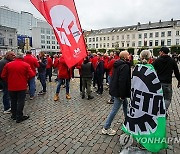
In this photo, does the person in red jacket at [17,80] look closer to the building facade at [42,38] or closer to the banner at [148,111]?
the banner at [148,111]

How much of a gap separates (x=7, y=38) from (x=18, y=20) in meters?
40.0

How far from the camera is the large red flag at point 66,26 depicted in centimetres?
404

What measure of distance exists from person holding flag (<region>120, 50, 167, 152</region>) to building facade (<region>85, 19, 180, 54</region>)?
68.8 meters

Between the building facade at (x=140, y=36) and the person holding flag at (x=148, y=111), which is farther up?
the building facade at (x=140, y=36)

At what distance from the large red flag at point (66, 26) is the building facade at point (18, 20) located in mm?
99977

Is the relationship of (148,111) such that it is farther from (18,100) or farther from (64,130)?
(18,100)

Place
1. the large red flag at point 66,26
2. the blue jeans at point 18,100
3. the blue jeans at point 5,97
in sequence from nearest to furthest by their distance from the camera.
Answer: the large red flag at point 66,26, the blue jeans at point 18,100, the blue jeans at point 5,97

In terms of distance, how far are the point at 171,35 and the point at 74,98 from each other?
75033 millimetres

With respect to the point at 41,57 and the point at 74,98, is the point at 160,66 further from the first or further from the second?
the point at 41,57

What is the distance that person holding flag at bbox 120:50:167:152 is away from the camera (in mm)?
3359

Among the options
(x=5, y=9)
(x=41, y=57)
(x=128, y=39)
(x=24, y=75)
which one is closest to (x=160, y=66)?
(x=24, y=75)

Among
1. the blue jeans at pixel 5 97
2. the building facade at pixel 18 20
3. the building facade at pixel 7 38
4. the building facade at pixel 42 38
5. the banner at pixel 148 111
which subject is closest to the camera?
the banner at pixel 148 111

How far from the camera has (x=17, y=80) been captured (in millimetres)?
5238

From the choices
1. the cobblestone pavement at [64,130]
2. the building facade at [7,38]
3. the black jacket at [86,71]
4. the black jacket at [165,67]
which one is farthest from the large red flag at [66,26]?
the building facade at [7,38]
